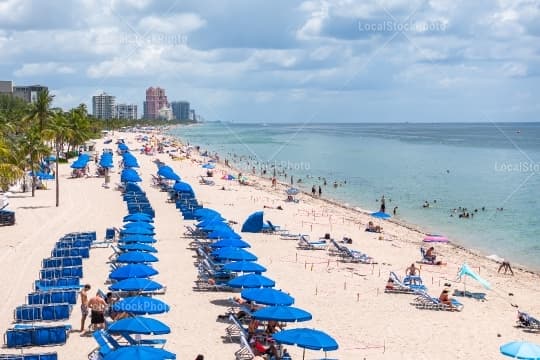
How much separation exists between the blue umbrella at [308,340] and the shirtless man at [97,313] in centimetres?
434

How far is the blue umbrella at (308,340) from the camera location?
476 inches

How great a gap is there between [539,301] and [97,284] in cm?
1399

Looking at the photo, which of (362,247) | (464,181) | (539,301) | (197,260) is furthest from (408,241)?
(464,181)

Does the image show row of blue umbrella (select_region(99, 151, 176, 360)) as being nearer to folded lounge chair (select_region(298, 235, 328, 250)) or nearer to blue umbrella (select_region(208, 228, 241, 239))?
blue umbrella (select_region(208, 228, 241, 239))

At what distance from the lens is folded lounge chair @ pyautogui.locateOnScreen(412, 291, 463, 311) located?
18567mm

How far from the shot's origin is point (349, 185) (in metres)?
62.4

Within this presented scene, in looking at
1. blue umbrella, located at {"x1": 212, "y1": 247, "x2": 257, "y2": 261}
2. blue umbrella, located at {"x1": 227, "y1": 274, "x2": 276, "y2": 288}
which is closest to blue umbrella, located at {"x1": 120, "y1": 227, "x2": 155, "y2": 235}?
blue umbrella, located at {"x1": 212, "y1": 247, "x2": 257, "y2": 261}

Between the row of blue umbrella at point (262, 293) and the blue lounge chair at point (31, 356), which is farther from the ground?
the row of blue umbrella at point (262, 293)

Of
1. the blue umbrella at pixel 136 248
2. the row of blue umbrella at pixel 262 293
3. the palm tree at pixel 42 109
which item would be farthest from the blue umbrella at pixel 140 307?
the palm tree at pixel 42 109

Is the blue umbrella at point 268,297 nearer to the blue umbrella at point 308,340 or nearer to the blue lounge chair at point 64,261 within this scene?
the blue umbrella at point 308,340

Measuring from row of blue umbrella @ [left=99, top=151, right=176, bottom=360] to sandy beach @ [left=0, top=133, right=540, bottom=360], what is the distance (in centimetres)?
89

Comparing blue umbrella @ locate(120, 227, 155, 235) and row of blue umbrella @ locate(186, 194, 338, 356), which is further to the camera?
blue umbrella @ locate(120, 227, 155, 235)

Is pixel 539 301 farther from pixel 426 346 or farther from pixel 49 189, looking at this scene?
pixel 49 189

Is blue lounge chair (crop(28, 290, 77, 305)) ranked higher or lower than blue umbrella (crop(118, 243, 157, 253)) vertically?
lower
